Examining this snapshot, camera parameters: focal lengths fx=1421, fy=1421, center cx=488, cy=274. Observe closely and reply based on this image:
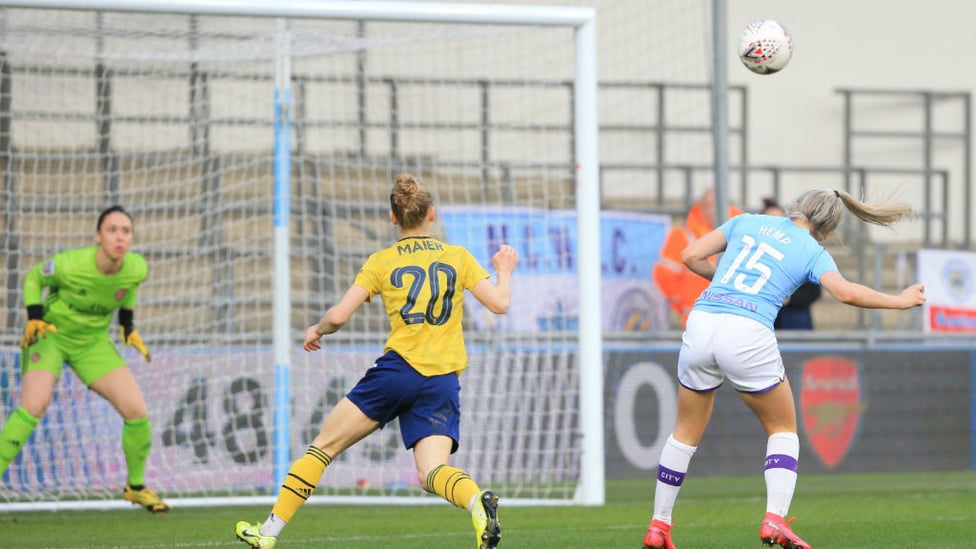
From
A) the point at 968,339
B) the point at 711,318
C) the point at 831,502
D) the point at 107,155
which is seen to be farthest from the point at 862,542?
the point at 968,339

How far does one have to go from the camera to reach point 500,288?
19.7 feet

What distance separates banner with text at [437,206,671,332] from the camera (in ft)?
39.2

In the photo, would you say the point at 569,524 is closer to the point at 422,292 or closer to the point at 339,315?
the point at 422,292

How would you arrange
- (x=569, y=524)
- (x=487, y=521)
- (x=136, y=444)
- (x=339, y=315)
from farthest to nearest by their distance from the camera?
1. (x=136, y=444)
2. (x=569, y=524)
3. (x=339, y=315)
4. (x=487, y=521)

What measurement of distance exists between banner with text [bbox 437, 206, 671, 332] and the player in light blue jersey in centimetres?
499

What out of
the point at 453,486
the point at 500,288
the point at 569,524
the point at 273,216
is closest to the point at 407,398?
the point at 453,486

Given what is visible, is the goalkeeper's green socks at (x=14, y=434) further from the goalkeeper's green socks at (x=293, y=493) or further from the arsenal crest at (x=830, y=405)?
the arsenal crest at (x=830, y=405)

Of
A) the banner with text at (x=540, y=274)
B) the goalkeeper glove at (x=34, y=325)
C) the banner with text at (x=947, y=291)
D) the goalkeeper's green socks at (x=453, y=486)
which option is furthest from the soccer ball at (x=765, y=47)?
the banner with text at (x=947, y=291)

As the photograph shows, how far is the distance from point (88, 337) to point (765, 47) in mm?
4512

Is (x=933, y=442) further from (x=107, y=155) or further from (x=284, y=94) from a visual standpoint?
(x=107, y=155)

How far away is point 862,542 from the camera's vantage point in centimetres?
699

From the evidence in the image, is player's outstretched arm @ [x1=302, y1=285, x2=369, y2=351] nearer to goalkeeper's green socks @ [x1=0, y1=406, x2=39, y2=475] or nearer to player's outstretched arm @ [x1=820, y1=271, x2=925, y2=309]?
player's outstretched arm @ [x1=820, y1=271, x2=925, y2=309]

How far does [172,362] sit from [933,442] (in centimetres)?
704

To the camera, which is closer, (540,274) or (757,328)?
(757,328)
